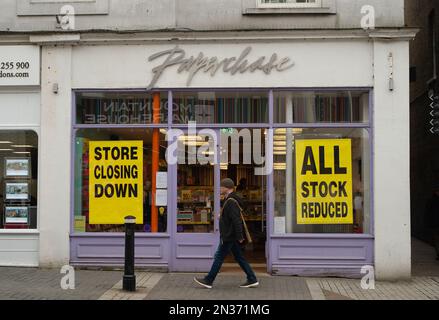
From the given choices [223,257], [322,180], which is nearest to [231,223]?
[223,257]

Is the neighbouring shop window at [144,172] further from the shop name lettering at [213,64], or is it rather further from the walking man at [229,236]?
the walking man at [229,236]

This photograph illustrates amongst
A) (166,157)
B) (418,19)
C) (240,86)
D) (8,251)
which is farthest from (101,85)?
(418,19)

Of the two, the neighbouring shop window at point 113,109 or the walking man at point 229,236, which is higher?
the neighbouring shop window at point 113,109

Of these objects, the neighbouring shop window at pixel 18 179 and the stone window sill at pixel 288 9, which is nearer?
the stone window sill at pixel 288 9

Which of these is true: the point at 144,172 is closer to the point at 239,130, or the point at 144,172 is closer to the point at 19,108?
the point at 239,130

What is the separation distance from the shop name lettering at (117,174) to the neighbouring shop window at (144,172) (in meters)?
0.18

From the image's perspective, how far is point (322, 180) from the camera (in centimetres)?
1148

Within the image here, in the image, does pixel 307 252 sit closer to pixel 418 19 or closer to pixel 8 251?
pixel 8 251

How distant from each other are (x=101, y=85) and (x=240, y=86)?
2629 mm

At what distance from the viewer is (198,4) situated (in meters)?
11.6

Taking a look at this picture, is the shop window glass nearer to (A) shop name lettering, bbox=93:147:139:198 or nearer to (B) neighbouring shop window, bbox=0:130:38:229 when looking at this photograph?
(A) shop name lettering, bbox=93:147:139:198

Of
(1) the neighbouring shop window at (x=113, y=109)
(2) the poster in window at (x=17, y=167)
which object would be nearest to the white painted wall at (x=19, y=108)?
(2) the poster in window at (x=17, y=167)

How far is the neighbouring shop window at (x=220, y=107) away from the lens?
11.6 m

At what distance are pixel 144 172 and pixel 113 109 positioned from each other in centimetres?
136
